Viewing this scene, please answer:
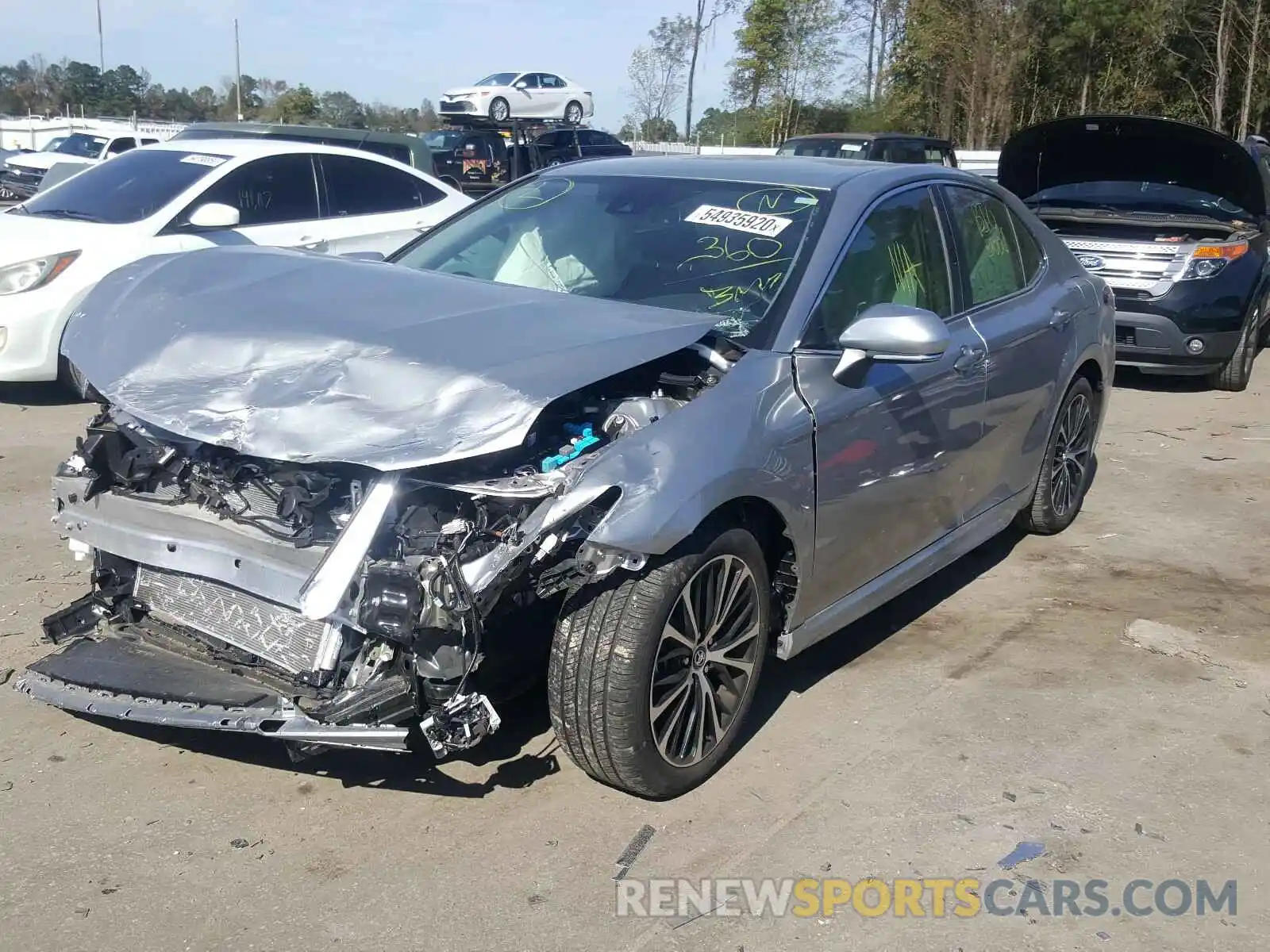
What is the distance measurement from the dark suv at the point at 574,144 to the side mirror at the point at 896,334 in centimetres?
2015

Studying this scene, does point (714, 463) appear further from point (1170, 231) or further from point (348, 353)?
point (1170, 231)

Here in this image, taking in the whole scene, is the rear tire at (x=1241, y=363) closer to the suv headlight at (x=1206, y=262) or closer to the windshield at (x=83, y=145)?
the suv headlight at (x=1206, y=262)

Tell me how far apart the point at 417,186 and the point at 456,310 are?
6826 millimetres

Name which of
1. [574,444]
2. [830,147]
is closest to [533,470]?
[574,444]

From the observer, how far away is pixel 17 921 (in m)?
2.79

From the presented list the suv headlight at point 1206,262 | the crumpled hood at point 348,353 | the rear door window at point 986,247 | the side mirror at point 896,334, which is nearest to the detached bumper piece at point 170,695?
the crumpled hood at point 348,353

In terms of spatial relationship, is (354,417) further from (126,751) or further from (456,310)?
(126,751)

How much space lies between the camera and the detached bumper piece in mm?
2904

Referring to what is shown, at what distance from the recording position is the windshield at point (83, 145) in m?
22.9

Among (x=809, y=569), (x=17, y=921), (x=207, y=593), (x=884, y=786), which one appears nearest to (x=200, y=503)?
(x=207, y=593)

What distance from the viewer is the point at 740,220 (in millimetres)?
4125

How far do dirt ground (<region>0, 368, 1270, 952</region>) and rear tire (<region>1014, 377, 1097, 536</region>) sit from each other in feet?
2.63

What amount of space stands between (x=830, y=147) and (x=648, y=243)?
13.3 meters

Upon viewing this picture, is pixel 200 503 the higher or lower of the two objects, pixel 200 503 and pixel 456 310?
the lower
